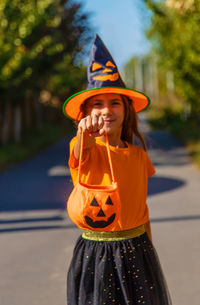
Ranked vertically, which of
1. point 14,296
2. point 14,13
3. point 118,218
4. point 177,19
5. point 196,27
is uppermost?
point 14,13

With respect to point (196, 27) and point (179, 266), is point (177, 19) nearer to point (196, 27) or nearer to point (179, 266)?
point (196, 27)

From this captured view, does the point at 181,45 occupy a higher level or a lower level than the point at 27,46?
lower

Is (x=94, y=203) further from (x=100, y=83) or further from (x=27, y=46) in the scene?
(x=27, y=46)

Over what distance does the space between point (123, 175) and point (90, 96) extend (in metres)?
0.43

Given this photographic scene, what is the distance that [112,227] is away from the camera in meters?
2.11

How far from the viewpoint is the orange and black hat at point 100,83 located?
2.31m

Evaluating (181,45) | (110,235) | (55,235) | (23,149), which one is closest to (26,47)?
(23,149)

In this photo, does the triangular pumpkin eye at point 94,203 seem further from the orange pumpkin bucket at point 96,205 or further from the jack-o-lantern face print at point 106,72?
the jack-o-lantern face print at point 106,72

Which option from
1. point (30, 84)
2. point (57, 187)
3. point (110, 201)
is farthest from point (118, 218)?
point (30, 84)

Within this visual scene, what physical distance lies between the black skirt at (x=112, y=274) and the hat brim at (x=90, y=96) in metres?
0.67

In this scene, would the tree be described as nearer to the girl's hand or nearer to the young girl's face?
the young girl's face

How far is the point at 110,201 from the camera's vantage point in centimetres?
202

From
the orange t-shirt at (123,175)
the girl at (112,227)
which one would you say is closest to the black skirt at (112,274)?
the girl at (112,227)

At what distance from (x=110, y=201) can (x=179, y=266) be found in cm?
269
